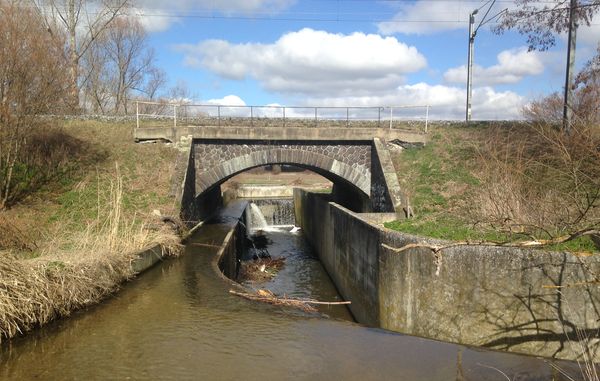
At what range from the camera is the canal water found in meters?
5.04

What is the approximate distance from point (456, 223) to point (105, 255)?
7.22 metres

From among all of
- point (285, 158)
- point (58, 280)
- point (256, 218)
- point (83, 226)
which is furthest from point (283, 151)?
point (256, 218)

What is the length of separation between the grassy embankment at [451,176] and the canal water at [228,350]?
3295 millimetres

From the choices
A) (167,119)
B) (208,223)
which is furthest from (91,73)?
(208,223)

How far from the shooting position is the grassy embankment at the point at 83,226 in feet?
20.3

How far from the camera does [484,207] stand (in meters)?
9.71

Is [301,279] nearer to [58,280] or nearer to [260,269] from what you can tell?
[260,269]

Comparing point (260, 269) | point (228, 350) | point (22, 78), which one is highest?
point (22, 78)

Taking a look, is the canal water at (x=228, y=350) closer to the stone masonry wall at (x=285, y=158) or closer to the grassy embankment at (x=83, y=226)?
the grassy embankment at (x=83, y=226)

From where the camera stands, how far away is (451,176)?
51.9 ft

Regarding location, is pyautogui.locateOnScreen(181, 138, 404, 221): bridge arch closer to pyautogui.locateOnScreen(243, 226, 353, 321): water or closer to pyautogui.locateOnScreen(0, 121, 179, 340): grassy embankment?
pyautogui.locateOnScreen(0, 121, 179, 340): grassy embankment

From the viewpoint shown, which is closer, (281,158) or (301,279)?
(301,279)

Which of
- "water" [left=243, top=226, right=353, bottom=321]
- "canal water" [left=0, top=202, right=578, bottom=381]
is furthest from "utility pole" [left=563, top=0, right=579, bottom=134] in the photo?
"canal water" [left=0, top=202, right=578, bottom=381]

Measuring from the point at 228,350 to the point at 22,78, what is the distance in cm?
1113
